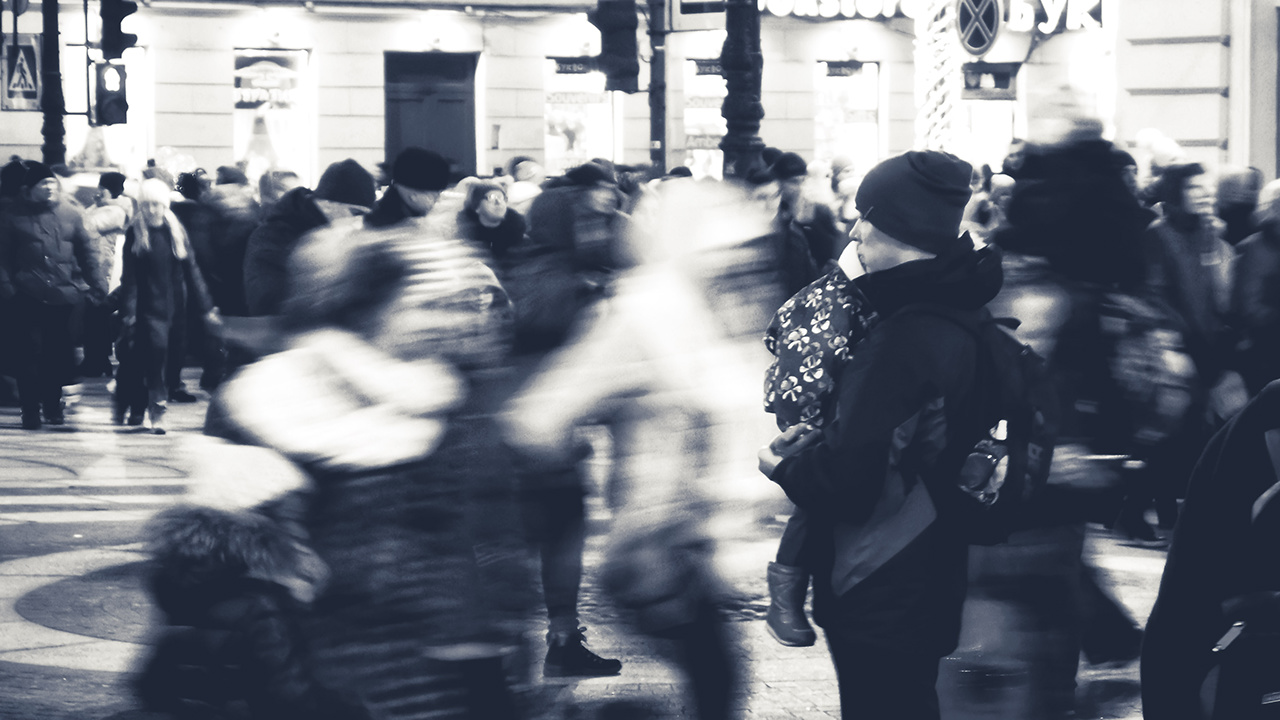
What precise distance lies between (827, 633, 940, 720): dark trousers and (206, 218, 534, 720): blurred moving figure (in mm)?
809

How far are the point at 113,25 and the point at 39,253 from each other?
4.67 metres

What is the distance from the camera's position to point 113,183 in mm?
17984

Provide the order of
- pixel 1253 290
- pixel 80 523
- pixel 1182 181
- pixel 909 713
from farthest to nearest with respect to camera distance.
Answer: pixel 80 523, pixel 1182 181, pixel 1253 290, pixel 909 713

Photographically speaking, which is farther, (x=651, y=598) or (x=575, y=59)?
(x=575, y=59)

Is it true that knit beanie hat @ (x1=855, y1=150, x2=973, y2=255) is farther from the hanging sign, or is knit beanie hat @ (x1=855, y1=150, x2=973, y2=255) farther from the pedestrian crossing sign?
the hanging sign

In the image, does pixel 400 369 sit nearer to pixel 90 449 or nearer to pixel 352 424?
pixel 352 424

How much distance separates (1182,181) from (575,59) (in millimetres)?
20399

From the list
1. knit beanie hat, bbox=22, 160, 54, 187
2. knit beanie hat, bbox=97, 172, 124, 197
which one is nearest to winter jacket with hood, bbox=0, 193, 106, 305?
knit beanie hat, bbox=22, 160, 54, 187

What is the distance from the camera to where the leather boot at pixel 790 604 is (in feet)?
11.9

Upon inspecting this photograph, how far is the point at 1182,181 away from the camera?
28.8 ft

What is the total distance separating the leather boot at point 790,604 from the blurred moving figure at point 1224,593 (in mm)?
1004

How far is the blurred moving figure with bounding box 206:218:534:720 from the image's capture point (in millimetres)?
3707

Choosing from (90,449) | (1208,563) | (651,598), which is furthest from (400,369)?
(90,449)

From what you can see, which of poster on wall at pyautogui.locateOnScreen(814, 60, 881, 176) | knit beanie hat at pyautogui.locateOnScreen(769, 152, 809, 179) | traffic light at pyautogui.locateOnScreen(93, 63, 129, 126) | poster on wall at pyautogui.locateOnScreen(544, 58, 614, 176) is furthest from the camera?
poster on wall at pyautogui.locateOnScreen(814, 60, 881, 176)
